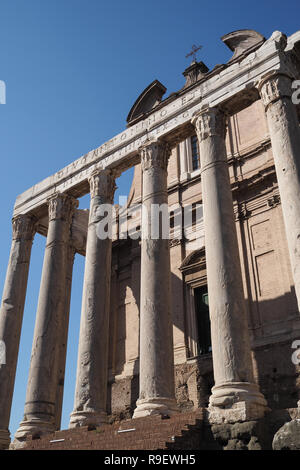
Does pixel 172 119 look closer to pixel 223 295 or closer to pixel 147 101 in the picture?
pixel 223 295

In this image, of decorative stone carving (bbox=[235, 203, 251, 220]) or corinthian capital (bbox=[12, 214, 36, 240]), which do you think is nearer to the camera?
decorative stone carving (bbox=[235, 203, 251, 220])

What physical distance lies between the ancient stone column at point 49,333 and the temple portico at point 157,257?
4 centimetres

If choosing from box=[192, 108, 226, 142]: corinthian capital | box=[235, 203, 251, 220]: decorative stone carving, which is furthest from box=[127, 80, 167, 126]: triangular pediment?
box=[192, 108, 226, 142]: corinthian capital

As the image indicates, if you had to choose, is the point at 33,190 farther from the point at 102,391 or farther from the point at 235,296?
the point at 235,296

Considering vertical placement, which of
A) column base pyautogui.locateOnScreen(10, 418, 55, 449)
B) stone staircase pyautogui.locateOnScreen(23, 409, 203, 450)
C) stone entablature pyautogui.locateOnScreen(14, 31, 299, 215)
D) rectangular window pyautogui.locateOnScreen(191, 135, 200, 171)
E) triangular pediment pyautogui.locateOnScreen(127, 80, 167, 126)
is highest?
triangular pediment pyautogui.locateOnScreen(127, 80, 167, 126)

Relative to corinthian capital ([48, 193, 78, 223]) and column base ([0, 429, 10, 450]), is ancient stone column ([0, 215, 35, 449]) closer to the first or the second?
column base ([0, 429, 10, 450])

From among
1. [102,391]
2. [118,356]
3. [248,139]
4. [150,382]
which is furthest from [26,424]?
[248,139]

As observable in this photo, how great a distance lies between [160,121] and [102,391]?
9.74 m

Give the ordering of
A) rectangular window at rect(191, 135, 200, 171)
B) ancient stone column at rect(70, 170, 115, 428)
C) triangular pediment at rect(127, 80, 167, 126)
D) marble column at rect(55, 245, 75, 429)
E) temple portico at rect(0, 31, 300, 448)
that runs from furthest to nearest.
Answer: triangular pediment at rect(127, 80, 167, 126) < rectangular window at rect(191, 135, 200, 171) < marble column at rect(55, 245, 75, 429) < ancient stone column at rect(70, 170, 115, 428) < temple portico at rect(0, 31, 300, 448)

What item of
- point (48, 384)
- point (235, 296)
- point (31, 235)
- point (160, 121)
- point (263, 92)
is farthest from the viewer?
point (31, 235)

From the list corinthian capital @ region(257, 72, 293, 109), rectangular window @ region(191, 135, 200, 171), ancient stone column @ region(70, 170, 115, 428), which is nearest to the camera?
corinthian capital @ region(257, 72, 293, 109)

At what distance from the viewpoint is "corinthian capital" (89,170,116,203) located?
18.5m

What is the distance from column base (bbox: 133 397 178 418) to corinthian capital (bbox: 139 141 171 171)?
8.03 m

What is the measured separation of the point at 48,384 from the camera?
16.3 m
